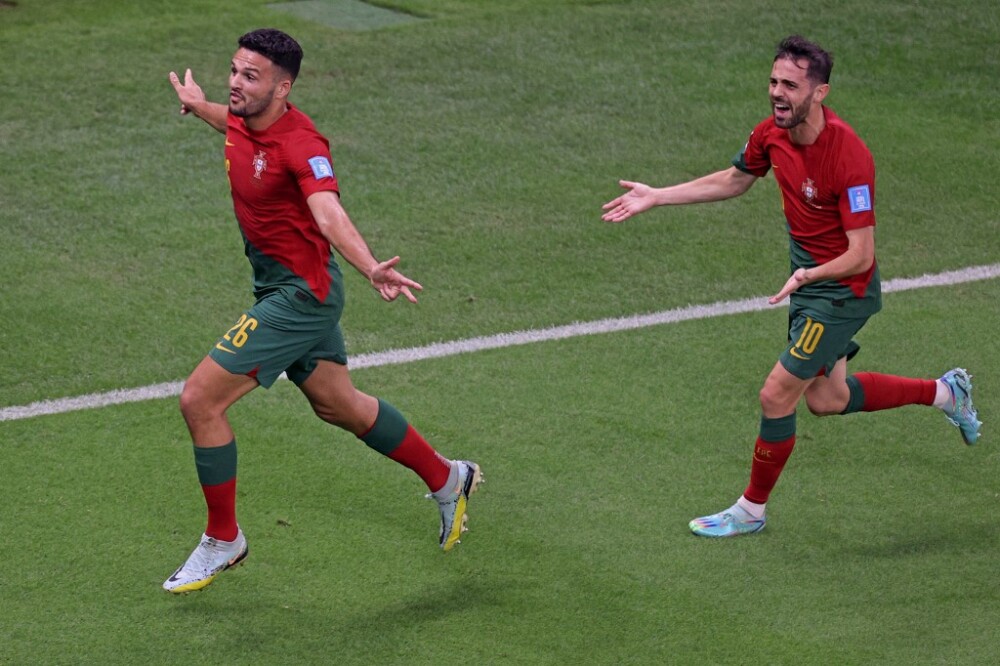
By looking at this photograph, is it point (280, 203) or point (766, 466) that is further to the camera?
point (766, 466)

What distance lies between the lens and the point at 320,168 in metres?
5.48

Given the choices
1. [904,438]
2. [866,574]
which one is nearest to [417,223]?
[904,438]

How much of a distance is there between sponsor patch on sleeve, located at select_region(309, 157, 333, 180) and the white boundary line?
2.36 m

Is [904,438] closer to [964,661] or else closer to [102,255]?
[964,661]

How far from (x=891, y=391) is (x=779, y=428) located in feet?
2.51

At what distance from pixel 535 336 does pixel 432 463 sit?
2260 millimetres

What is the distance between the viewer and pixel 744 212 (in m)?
10.0

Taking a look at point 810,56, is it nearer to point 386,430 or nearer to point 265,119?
point 265,119

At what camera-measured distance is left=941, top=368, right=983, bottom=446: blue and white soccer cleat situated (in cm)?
672

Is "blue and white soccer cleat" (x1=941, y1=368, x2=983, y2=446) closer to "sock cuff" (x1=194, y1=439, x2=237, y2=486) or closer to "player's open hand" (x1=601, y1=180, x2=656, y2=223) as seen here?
"player's open hand" (x1=601, y1=180, x2=656, y2=223)

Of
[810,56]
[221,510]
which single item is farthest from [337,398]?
[810,56]

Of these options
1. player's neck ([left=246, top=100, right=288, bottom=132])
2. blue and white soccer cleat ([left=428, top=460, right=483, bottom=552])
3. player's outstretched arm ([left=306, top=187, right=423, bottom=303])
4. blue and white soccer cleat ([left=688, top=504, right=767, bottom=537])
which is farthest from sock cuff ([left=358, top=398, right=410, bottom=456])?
blue and white soccer cleat ([left=688, top=504, right=767, bottom=537])

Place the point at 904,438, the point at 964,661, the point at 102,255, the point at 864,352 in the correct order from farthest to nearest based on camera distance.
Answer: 1. the point at 102,255
2. the point at 864,352
3. the point at 904,438
4. the point at 964,661

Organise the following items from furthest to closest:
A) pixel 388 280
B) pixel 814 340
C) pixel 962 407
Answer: pixel 962 407 → pixel 814 340 → pixel 388 280
